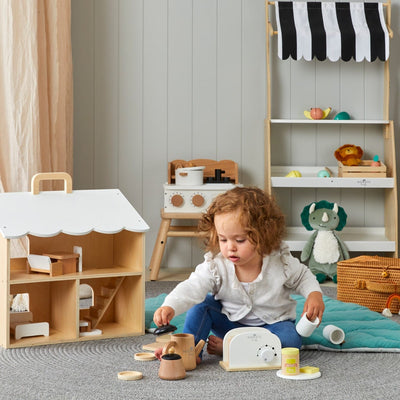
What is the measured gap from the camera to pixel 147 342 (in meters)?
2.04

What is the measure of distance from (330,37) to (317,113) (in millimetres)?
364

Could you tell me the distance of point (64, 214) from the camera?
2.08 m

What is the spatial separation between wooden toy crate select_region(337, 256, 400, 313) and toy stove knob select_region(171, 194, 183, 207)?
953 millimetres

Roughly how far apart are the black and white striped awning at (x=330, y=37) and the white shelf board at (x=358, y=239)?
2.78 ft

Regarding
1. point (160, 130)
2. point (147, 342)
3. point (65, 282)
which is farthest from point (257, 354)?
point (160, 130)

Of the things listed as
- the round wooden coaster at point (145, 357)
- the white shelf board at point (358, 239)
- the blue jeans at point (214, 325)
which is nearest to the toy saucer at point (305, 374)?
the blue jeans at point (214, 325)

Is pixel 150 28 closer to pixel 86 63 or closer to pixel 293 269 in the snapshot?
pixel 86 63

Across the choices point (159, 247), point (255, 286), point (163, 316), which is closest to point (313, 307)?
point (255, 286)

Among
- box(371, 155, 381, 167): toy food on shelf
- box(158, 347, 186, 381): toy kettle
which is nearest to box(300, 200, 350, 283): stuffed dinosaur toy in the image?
box(371, 155, 381, 167): toy food on shelf

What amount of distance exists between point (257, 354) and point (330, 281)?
1.62m

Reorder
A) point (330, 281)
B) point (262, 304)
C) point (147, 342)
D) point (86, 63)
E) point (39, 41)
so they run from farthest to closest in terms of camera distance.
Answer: point (86, 63) < point (330, 281) < point (39, 41) < point (147, 342) < point (262, 304)

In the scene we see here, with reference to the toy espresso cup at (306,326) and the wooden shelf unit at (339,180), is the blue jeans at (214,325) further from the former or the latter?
the wooden shelf unit at (339,180)

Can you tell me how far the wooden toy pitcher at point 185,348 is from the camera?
1.75 metres

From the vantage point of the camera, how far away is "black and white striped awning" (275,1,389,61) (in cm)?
337
